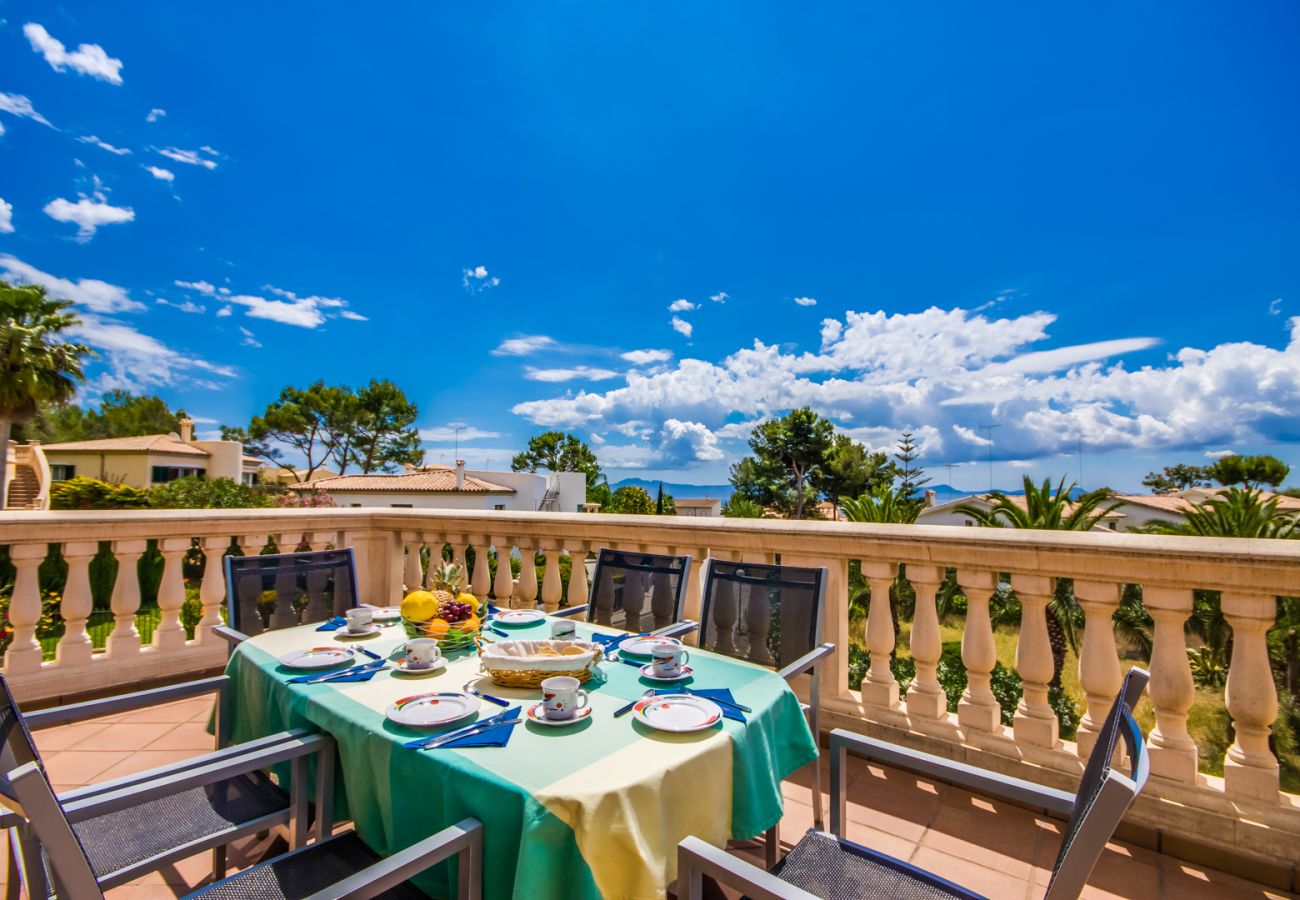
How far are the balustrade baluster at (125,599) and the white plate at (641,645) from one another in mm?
3094

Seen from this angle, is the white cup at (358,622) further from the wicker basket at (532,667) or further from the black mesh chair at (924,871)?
the black mesh chair at (924,871)

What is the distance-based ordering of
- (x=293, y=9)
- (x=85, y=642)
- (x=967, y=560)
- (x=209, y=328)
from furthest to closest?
(x=209, y=328)
(x=293, y=9)
(x=85, y=642)
(x=967, y=560)

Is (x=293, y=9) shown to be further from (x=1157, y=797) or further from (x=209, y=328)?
(x=209, y=328)

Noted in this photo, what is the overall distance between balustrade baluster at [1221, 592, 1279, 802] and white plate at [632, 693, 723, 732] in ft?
6.02

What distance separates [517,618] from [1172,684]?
7.95 ft

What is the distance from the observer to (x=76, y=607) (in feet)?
10.5

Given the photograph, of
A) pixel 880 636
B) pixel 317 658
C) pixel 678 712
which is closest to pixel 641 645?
pixel 678 712

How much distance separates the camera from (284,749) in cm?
138

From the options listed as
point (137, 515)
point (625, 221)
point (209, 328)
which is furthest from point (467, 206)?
point (209, 328)

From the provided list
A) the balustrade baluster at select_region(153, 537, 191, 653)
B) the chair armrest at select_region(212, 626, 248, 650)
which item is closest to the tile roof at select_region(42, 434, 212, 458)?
the balustrade baluster at select_region(153, 537, 191, 653)

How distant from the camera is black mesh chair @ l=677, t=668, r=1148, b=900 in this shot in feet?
2.70

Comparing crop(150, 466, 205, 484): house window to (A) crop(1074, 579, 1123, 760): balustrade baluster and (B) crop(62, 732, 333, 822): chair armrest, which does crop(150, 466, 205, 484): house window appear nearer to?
(B) crop(62, 732, 333, 822): chair armrest

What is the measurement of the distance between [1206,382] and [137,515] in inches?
2893

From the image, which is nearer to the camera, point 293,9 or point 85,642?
point 85,642
